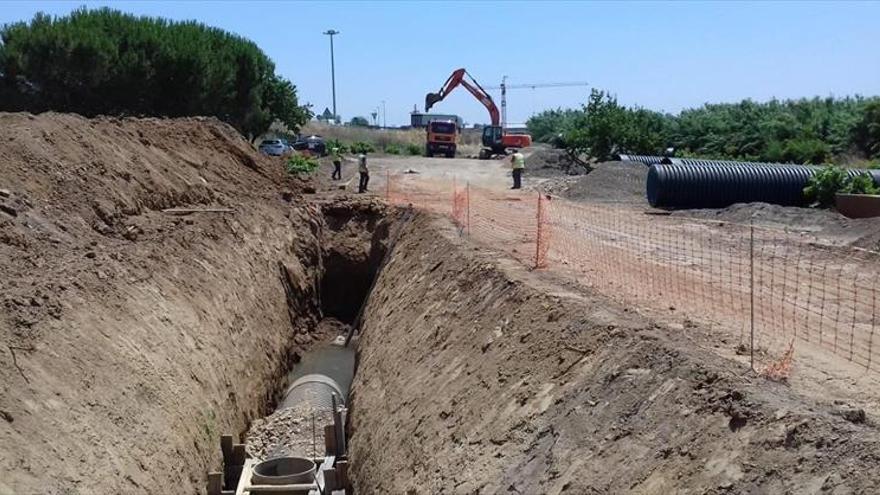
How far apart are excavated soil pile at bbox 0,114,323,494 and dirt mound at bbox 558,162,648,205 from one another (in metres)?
10.9

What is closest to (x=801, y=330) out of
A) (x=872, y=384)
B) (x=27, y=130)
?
(x=872, y=384)

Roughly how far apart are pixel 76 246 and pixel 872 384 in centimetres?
1126

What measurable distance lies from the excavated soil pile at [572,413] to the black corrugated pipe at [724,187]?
13.2 meters

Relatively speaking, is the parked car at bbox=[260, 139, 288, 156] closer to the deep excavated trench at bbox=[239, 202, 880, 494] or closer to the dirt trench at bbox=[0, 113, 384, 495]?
the dirt trench at bbox=[0, 113, 384, 495]

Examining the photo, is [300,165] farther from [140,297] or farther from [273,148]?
[140,297]

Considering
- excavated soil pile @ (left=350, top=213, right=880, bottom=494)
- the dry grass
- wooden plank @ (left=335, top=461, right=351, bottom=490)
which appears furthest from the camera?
wooden plank @ (left=335, top=461, right=351, bottom=490)

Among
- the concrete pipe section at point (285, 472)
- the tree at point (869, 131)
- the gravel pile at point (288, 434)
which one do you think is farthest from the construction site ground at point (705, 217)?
the tree at point (869, 131)

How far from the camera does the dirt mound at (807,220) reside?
19.7 metres

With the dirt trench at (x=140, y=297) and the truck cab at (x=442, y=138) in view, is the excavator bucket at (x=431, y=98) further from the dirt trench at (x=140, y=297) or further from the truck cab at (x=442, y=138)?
the dirt trench at (x=140, y=297)

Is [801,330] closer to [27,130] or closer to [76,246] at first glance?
[76,246]

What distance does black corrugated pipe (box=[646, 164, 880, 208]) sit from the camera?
2661 cm

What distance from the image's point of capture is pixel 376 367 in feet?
52.2

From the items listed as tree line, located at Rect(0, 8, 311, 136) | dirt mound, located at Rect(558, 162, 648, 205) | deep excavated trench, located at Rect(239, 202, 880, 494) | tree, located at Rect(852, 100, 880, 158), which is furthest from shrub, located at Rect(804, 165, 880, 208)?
tree line, located at Rect(0, 8, 311, 136)

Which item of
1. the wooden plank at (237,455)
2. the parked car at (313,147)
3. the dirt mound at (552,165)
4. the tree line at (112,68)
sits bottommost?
the wooden plank at (237,455)
